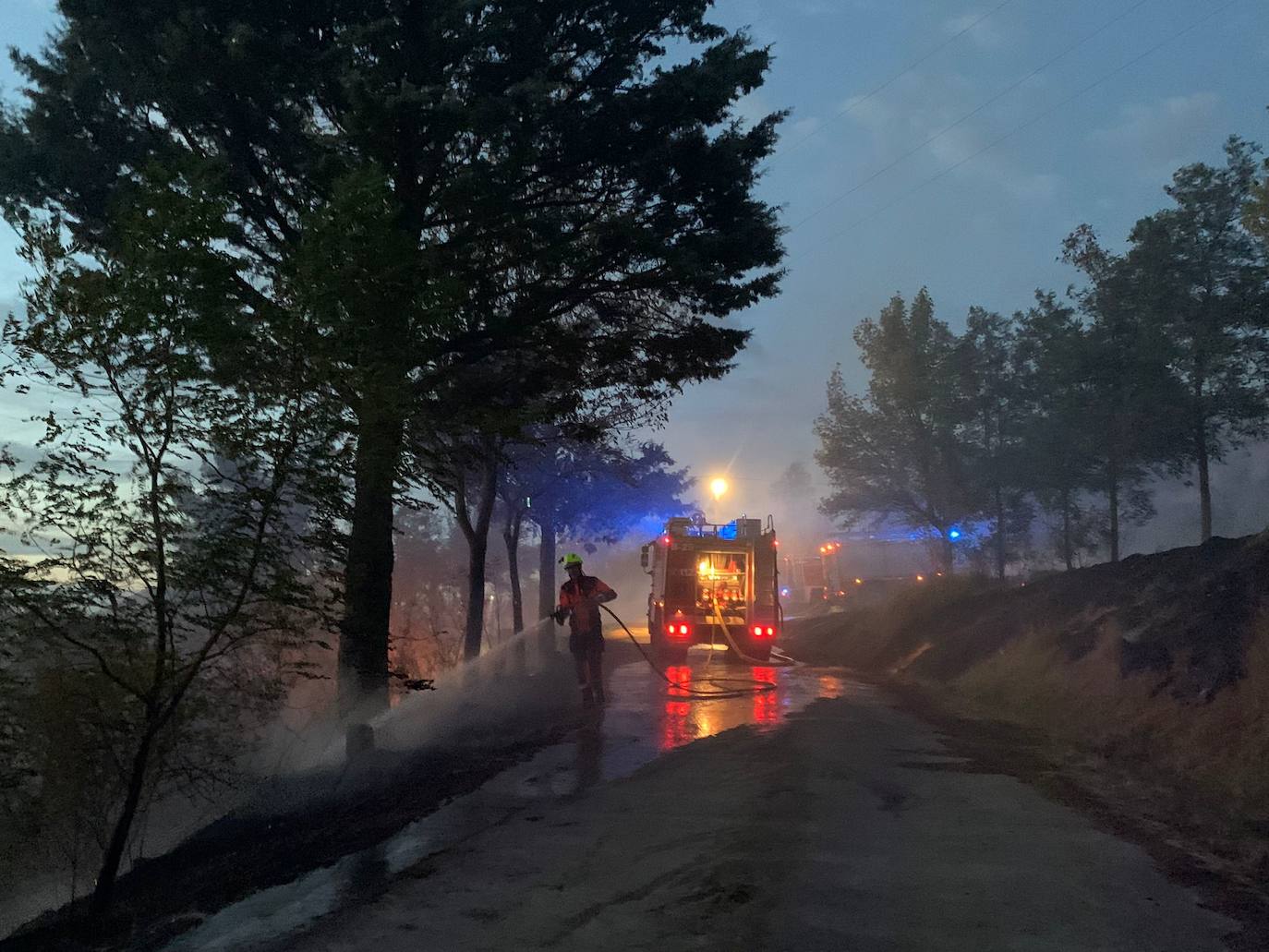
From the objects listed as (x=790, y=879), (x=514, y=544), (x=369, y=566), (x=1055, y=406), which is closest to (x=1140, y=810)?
(x=790, y=879)

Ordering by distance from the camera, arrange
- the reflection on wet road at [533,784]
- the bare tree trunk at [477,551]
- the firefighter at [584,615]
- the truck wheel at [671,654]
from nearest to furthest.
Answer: the reflection on wet road at [533,784]
the firefighter at [584,615]
the bare tree trunk at [477,551]
the truck wheel at [671,654]

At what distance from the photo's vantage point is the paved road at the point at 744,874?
4.95 m

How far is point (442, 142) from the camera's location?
11.5m

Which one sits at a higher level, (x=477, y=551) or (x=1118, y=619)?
(x=477, y=551)

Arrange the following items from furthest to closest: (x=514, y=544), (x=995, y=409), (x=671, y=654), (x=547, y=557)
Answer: (x=995, y=409) < (x=547, y=557) < (x=514, y=544) < (x=671, y=654)

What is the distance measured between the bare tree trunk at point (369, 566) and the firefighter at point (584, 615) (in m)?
3.03

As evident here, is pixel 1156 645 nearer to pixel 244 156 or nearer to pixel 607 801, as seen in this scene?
pixel 607 801

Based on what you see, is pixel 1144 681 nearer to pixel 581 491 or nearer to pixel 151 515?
pixel 151 515

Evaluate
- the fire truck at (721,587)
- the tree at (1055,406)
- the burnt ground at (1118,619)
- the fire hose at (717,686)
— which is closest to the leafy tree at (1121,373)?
the tree at (1055,406)

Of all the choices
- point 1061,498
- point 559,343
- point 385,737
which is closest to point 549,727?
point 385,737

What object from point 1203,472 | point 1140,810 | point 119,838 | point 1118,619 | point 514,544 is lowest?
point 1140,810

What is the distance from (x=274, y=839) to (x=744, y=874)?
4.16 metres

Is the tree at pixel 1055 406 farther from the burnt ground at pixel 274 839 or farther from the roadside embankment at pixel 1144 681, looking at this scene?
the burnt ground at pixel 274 839

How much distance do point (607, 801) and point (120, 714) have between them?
369 cm
